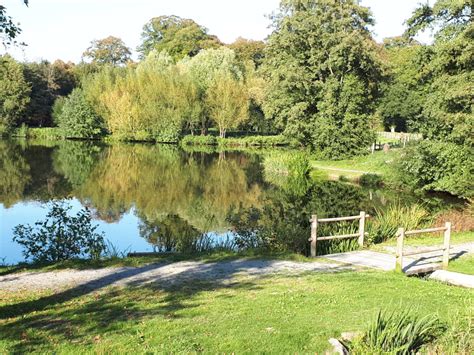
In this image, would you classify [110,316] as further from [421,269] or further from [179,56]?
[179,56]

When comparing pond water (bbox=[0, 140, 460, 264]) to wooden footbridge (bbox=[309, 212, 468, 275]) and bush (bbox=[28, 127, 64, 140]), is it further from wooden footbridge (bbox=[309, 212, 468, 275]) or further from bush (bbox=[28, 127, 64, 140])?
bush (bbox=[28, 127, 64, 140])

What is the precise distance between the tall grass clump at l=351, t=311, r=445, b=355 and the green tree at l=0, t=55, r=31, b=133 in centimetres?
6838

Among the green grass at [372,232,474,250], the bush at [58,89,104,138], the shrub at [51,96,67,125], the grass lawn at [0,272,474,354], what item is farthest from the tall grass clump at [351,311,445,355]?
the shrub at [51,96,67,125]

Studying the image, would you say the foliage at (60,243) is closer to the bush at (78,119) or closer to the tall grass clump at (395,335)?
the tall grass clump at (395,335)

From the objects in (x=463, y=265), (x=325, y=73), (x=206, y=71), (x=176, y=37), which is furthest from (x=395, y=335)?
(x=176, y=37)

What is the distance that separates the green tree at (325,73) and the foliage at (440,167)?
34.2ft

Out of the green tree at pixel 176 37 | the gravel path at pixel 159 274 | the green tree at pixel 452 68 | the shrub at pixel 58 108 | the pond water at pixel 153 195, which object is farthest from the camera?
the green tree at pixel 176 37

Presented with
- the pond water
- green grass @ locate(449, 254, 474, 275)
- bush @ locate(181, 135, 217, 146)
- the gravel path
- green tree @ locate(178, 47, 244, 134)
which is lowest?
the pond water

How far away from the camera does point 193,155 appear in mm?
50656

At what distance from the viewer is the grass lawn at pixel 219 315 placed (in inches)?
237

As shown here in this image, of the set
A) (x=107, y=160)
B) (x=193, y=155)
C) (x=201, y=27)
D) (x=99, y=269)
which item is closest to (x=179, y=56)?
(x=201, y=27)

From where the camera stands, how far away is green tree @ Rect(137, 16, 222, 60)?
87.1 metres

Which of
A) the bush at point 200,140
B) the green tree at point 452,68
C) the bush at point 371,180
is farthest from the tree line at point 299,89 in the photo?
the bush at point 371,180

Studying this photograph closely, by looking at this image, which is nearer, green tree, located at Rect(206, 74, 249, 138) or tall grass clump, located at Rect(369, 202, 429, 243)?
tall grass clump, located at Rect(369, 202, 429, 243)
